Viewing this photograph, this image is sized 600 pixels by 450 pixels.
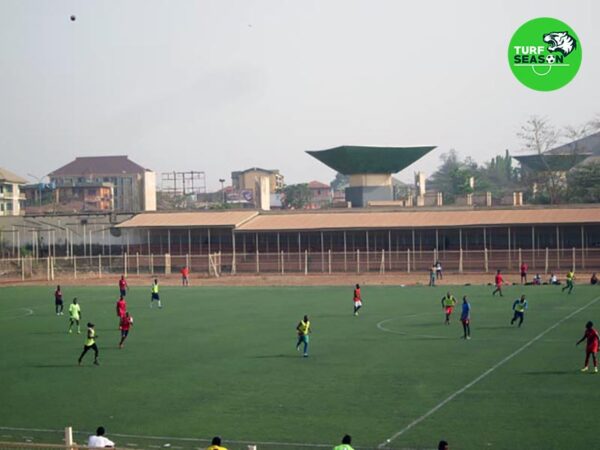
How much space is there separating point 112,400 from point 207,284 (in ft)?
152

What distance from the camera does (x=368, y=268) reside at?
75.4m

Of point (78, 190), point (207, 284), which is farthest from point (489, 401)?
point (78, 190)

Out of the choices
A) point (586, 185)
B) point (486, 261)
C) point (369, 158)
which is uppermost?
point (369, 158)

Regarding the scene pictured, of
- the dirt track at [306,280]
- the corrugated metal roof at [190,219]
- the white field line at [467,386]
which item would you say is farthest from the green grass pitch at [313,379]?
the corrugated metal roof at [190,219]

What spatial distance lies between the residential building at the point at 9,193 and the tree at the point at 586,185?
230ft

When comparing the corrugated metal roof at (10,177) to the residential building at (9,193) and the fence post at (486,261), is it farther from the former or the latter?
the fence post at (486,261)

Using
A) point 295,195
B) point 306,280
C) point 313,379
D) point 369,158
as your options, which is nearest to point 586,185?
point 369,158

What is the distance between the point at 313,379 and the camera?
26.9m

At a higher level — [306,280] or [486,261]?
[486,261]

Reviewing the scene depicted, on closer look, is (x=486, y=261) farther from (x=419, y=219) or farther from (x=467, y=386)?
(x=467, y=386)

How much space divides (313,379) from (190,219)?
201ft

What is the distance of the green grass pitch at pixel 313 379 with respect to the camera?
67.9ft

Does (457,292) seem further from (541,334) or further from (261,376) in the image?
(261,376)

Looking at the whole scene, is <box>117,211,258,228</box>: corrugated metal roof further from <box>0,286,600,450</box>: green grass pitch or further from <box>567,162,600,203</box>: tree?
<box>567,162,600,203</box>: tree
